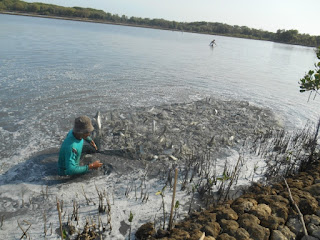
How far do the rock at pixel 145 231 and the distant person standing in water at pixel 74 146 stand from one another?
1.87 meters

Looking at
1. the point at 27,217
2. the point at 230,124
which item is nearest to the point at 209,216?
the point at 27,217

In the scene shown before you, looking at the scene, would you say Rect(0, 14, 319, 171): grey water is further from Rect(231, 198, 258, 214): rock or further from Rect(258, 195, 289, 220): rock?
Rect(258, 195, 289, 220): rock

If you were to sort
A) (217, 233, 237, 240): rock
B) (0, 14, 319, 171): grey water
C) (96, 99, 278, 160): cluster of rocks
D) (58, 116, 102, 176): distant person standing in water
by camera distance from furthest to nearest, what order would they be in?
(0, 14, 319, 171): grey water < (96, 99, 278, 160): cluster of rocks < (58, 116, 102, 176): distant person standing in water < (217, 233, 237, 240): rock

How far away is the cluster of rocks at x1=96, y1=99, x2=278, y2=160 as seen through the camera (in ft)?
22.1

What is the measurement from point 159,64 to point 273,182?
15.6 meters

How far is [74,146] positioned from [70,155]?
0.20m

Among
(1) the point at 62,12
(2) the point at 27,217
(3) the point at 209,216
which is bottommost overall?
(2) the point at 27,217

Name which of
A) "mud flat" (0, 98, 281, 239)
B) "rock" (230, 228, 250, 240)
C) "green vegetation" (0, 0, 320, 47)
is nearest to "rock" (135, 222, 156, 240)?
"mud flat" (0, 98, 281, 239)

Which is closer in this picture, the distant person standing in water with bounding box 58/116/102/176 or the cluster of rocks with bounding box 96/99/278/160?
the distant person standing in water with bounding box 58/116/102/176

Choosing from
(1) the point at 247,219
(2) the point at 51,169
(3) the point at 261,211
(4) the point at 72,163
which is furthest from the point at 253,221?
(2) the point at 51,169

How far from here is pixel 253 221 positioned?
371cm

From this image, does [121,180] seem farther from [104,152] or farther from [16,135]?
[16,135]

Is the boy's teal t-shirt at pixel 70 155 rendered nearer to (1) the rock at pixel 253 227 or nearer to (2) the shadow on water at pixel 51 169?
(2) the shadow on water at pixel 51 169

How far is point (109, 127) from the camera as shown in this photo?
7.77 metres
